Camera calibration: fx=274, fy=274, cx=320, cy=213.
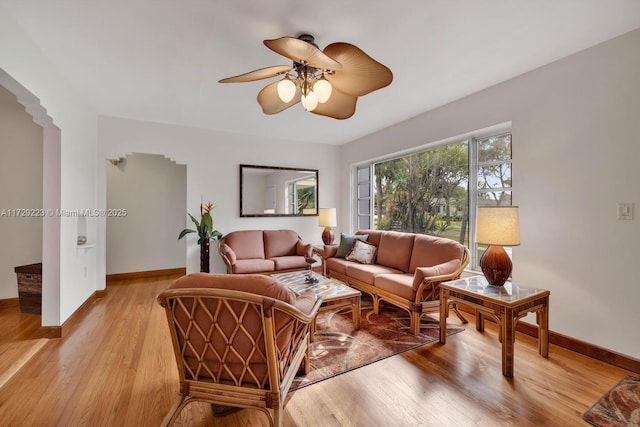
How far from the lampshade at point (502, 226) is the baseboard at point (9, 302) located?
206 inches

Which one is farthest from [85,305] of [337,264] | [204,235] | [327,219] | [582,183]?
[582,183]

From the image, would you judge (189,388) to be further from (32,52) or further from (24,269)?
(24,269)

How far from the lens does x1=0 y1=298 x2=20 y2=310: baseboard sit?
3.27 m

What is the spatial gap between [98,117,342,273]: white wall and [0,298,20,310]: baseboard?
1054mm

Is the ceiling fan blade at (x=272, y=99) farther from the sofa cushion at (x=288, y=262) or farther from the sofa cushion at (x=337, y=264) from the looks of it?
the sofa cushion at (x=288, y=262)

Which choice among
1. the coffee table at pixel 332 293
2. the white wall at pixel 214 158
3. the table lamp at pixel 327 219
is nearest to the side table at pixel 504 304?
the coffee table at pixel 332 293

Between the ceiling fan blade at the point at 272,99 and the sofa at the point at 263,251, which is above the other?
the ceiling fan blade at the point at 272,99

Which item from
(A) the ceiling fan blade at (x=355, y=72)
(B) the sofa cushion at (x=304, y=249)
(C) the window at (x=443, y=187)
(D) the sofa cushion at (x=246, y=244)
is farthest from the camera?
(B) the sofa cushion at (x=304, y=249)

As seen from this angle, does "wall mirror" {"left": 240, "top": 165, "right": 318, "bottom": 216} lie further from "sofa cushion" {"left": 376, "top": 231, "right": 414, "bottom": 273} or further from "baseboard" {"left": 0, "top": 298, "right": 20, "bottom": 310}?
"baseboard" {"left": 0, "top": 298, "right": 20, "bottom": 310}

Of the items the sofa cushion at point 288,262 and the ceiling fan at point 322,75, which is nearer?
the ceiling fan at point 322,75

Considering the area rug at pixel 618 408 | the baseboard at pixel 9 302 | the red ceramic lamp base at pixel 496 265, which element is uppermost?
the red ceramic lamp base at pixel 496 265

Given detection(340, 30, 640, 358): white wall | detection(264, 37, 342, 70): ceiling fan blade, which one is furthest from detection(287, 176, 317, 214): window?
detection(264, 37, 342, 70): ceiling fan blade

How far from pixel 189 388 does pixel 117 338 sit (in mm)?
1690

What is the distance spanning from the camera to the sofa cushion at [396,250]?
3484mm
